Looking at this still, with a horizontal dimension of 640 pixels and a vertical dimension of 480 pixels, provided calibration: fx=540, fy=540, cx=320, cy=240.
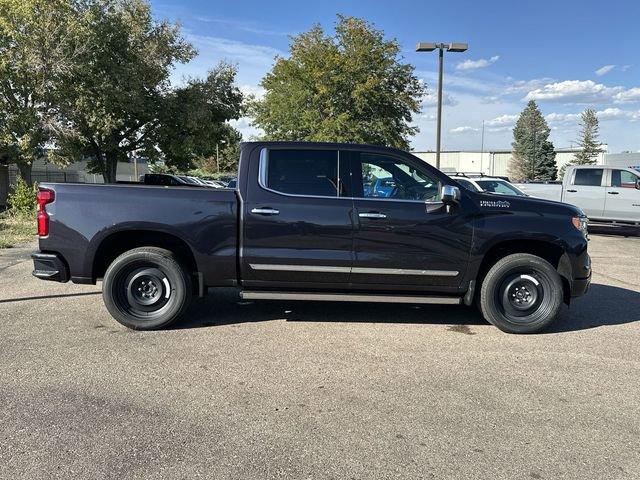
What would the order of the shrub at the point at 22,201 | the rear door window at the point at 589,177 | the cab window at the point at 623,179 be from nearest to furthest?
the cab window at the point at 623,179
the rear door window at the point at 589,177
the shrub at the point at 22,201

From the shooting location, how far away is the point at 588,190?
52.5 feet

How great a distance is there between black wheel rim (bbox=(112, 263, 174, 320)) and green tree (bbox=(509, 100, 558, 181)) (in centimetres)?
7516

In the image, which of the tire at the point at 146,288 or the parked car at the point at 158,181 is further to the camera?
the parked car at the point at 158,181

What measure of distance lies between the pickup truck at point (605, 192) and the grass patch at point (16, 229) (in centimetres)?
1488

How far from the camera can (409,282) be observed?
5.58m

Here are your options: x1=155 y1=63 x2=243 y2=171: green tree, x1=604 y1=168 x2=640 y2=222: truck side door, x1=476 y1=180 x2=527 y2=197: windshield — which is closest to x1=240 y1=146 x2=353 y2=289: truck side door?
x1=476 y1=180 x2=527 y2=197: windshield

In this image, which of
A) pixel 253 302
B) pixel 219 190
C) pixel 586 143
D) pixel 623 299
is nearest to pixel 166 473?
pixel 219 190

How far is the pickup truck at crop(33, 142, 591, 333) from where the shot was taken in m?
5.41

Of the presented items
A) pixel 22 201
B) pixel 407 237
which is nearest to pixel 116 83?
pixel 22 201

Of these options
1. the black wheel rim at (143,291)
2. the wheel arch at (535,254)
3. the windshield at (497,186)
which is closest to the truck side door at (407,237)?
the wheel arch at (535,254)

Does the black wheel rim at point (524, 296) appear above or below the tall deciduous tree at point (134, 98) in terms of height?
below

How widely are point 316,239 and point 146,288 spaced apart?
6.06ft

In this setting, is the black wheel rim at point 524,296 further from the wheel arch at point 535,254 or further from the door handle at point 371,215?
the door handle at point 371,215

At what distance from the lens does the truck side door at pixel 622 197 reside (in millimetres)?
15547
